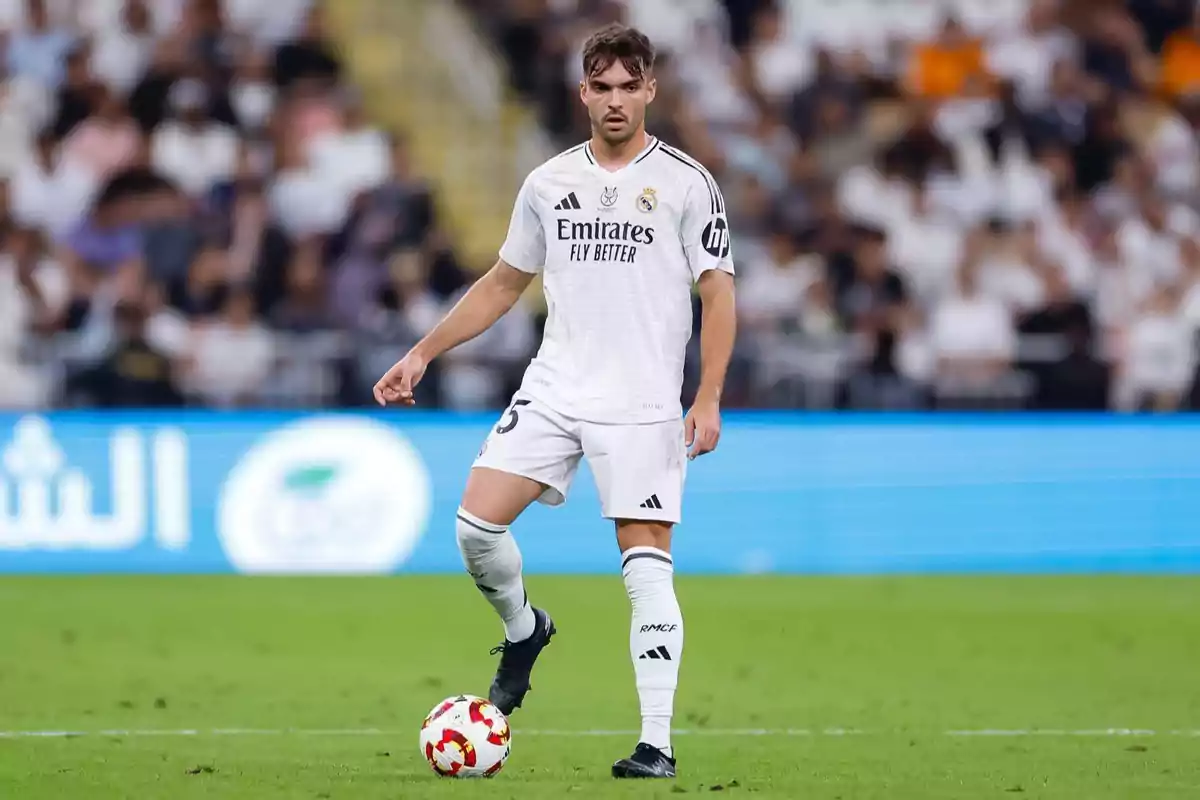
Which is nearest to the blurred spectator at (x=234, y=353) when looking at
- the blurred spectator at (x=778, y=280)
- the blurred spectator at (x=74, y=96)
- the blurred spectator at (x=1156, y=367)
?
the blurred spectator at (x=74, y=96)

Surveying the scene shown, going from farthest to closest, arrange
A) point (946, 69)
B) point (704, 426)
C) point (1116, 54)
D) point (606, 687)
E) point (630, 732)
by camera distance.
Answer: point (1116, 54) → point (946, 69) → point (606, 687) → point (630, 732) → point (704, 426)

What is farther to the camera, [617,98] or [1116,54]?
[1116,54]

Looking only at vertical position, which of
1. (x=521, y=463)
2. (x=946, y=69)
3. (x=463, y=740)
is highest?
(x=946, y=69)

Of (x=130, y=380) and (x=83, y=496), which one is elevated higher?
(x=130, y=380)

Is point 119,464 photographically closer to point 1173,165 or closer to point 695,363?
point 695,363

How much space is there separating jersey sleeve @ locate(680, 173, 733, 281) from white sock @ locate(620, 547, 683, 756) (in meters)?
0.93

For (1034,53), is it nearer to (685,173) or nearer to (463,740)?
(685,173)

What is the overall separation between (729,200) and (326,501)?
546 centimetres

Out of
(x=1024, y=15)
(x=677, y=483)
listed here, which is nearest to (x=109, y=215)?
(x=1024, y=15)

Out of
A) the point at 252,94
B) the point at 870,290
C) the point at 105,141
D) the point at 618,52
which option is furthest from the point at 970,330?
the point at 618,52

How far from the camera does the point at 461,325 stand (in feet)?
22.8

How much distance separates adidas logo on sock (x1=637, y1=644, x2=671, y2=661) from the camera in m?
6.53

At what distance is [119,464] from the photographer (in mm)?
14367

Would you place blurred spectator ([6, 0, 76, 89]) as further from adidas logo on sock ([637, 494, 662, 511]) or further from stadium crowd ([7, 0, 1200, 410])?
adidas logo on sock ([637, 494, 662, 511])
